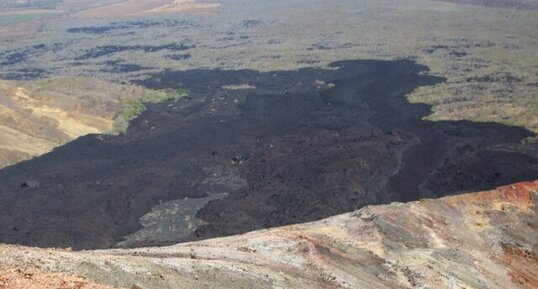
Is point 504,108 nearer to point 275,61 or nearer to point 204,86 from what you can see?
point 204,86

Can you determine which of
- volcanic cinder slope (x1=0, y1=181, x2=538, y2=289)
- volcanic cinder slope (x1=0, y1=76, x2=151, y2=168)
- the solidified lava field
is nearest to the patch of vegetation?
volcanic cinder slope (x1=0, y1=76, x2=151, y2=168)

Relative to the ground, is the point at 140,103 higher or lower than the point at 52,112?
lower

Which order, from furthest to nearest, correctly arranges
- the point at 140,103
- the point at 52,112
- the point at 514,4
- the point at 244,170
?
the point at 514,4, the point at 140,103, the point at 52,112, the point at 244,170

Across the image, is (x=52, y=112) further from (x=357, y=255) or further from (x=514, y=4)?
(x=514, y=4)

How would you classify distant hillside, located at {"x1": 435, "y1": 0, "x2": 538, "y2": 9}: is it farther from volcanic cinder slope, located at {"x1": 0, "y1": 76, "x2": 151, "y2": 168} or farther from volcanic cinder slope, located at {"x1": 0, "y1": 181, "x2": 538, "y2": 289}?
volcanic cinder slope, located at {"x1": 0, "y1": 181, "x2": 538, "y2": 289}

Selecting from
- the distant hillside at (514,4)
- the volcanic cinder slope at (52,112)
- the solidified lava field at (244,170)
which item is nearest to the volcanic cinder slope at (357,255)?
the solidified lava field at (244,170)

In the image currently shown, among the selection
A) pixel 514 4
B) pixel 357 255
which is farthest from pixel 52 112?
pixel 514 4
